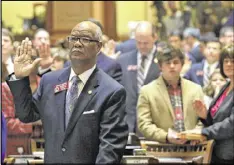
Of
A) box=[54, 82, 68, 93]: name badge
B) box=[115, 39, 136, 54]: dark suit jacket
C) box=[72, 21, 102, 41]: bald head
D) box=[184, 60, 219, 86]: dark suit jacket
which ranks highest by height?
box=[72, 21, 102, 41]: bald head

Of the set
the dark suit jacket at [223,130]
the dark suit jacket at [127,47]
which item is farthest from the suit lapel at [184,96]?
the dark suit jacket at [127,47]

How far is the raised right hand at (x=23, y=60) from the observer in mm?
A: 3814

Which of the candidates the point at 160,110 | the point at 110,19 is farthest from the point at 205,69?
the point at 110,19

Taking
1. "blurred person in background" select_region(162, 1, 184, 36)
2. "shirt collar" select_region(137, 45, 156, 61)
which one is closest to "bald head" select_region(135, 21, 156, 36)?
"shirt collar" select_region(137, 45, 156, 61)

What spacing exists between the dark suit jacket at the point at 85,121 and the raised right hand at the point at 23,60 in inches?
5.2

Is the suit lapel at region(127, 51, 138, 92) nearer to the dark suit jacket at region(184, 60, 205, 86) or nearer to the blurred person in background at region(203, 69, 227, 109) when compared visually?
the blurred person in background at region(203, 69, 227, 109)

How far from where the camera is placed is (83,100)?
3.99 m

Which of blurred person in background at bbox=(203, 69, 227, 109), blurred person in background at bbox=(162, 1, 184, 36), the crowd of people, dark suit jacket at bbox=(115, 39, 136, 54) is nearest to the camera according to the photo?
the crowd of people

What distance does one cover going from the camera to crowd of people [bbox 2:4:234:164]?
13.0ft

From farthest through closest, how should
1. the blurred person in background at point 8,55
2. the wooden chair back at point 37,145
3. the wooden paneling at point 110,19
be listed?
the wooden paneling at point 110,19
the wooden chair back at point 37,145
the blurred person in background at point 8,55

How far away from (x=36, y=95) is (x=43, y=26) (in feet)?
29.6

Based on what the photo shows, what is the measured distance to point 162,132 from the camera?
5.54 m

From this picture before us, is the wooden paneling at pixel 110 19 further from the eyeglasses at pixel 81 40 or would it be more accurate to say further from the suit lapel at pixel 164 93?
the eyeglasses at pixel 81 40

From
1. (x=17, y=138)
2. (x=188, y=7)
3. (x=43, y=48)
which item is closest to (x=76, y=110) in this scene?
(x=43, y=48)
